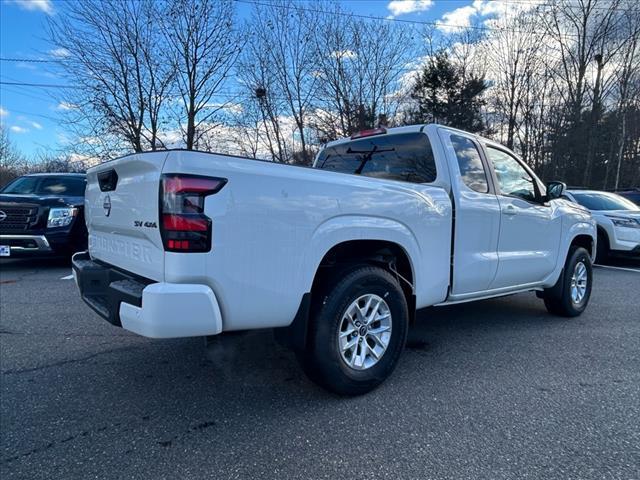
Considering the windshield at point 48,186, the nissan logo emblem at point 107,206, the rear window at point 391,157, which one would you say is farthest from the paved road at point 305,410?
the windshield at point 48,186

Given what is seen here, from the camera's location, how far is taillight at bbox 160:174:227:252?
2.04m

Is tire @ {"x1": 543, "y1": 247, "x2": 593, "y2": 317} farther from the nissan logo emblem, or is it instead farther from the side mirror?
the nissan logo emblem

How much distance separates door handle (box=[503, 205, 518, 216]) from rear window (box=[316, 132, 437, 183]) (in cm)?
93

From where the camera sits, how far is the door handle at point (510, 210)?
3862 mm

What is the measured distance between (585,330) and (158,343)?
4.43 meters

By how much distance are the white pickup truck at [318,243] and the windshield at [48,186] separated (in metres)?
5.94

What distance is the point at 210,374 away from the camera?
3.15 meters

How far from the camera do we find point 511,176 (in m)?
4.24

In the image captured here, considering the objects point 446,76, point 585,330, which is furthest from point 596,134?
point 585,330

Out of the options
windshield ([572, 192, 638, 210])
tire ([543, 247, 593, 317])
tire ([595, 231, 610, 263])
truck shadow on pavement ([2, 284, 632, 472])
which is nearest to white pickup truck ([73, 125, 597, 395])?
truck shadow on pavement ([2, 284, 632, 472])

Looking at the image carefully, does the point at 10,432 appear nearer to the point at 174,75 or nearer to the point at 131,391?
the point at 131,391

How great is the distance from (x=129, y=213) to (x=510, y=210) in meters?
3.34

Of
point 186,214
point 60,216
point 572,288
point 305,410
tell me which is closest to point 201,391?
point 305,410

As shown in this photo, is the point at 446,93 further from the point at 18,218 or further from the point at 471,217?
the point at 471,217
